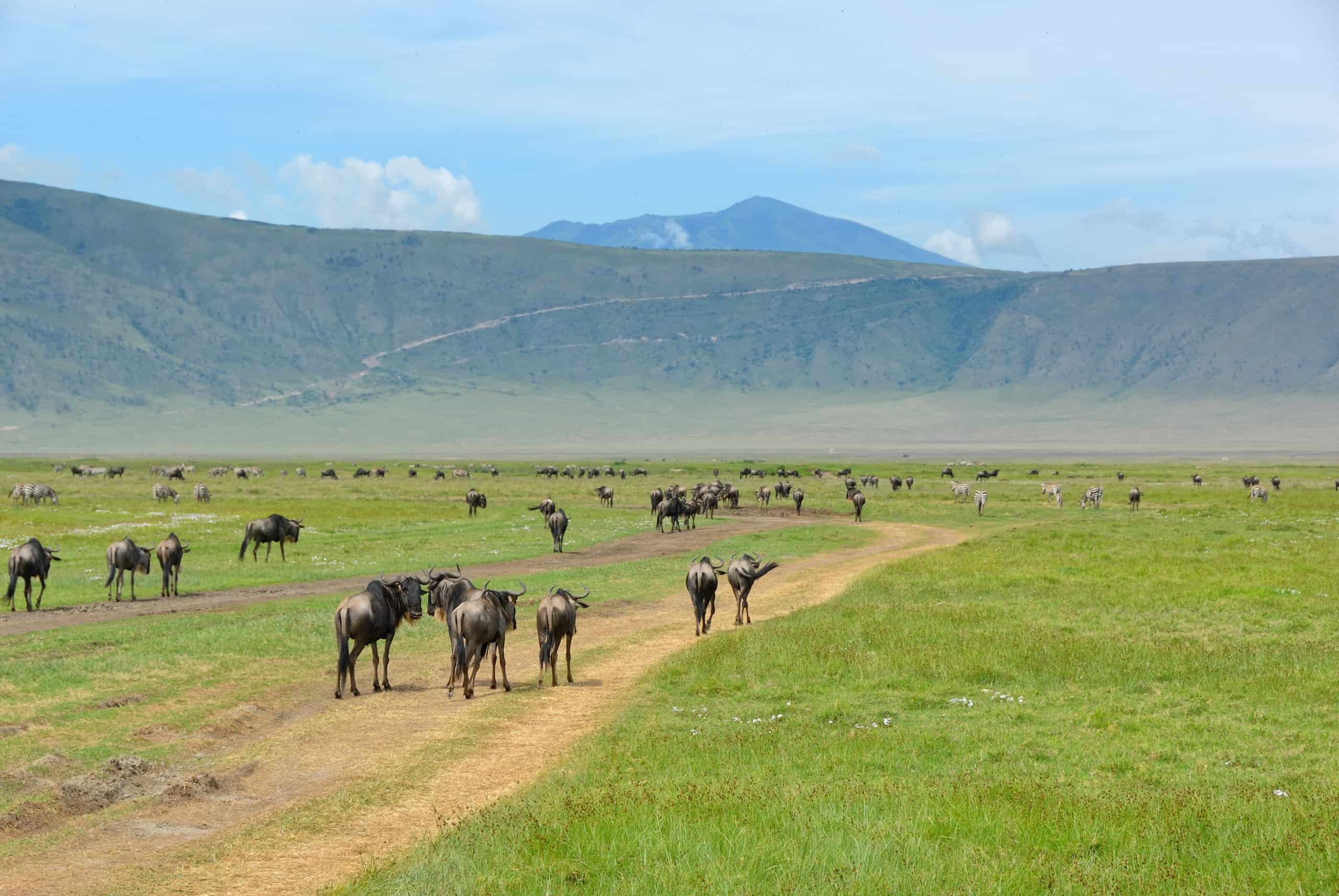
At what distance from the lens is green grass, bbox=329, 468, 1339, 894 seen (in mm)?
10109

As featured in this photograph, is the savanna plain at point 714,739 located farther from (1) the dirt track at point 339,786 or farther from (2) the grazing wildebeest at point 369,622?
(2) the grazing wildebeest at point 369,622

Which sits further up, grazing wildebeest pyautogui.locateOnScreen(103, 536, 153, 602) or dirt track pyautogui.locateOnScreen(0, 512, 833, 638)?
grazing wildebeest pyautogui.locateOnScreen(103, 536, 153, 602)

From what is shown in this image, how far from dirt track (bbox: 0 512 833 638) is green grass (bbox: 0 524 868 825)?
1.02 metres

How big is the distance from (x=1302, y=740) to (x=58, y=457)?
181 meters

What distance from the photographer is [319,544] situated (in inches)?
1860

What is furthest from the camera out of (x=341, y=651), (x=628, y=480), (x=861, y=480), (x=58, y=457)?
(x=58, y=457)

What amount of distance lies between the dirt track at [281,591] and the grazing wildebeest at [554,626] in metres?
12.4

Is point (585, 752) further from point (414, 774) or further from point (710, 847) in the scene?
point (710, 847)

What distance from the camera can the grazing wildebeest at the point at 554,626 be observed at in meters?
19.8

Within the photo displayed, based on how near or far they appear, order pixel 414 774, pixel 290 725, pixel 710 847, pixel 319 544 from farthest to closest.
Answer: pixel 319 544
pixel 290 725
pixel 414 774
pixel 710 847

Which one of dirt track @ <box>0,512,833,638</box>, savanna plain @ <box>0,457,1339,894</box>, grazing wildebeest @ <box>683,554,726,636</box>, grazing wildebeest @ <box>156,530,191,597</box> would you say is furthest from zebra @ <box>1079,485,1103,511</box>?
grazing wildebeest @ <box>156,530,191,597</box>

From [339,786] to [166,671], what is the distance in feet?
27.9

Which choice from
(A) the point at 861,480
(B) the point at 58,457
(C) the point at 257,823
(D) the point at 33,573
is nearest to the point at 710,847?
(C) the point at 257,823

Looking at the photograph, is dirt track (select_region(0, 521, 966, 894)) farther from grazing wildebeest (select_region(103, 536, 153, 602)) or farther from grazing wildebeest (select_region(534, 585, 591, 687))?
grazing wildebeest (select_region(103, 536, 153, 602))
